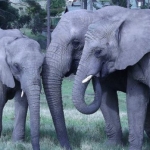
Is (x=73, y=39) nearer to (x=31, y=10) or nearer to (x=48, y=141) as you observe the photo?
(x=48, y=141)

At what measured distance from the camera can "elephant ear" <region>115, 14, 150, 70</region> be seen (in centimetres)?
832

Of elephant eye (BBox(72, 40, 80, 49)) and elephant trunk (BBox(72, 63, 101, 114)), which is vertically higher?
elephant eye (BBox(72, 40, 80, 49))

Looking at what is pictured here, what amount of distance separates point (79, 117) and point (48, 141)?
3.15 meters

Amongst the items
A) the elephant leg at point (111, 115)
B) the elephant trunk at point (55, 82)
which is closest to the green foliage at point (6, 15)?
the elephant leg at point (111, 115)

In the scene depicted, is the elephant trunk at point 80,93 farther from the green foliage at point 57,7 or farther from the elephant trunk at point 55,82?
the green foliage at point 57,7

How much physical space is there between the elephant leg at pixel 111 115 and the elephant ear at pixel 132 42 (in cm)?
142

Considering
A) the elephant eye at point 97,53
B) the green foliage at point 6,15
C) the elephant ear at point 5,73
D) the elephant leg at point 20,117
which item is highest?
the elephant eye at point 97,53

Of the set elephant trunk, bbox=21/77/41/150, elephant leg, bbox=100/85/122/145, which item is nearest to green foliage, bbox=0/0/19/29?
elephant leg, bbox=100/85/122/145

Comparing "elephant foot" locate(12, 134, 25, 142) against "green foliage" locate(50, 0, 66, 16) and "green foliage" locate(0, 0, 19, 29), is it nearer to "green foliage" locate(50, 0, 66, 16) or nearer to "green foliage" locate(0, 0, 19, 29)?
"green foliage" locate(0, 0, 19, 29)

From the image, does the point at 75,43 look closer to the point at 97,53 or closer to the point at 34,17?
the point at 97,53

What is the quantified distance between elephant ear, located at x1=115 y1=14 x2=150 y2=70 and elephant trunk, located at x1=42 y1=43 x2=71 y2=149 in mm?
1027

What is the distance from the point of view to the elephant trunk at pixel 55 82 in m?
9.18

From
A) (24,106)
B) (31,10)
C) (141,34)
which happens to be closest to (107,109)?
(24,106)

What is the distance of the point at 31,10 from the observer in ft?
112
